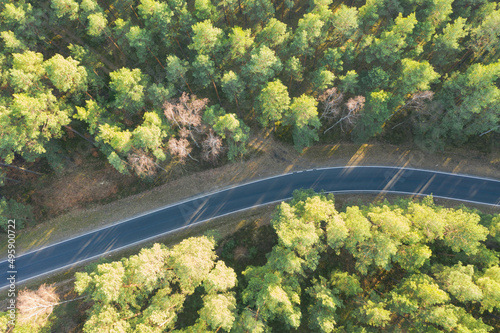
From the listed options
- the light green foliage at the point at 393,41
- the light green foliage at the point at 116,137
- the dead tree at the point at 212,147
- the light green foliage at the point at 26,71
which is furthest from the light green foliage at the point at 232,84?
the light green foliage at the point at 26,71

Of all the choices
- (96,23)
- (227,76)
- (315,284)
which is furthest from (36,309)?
(227,76)

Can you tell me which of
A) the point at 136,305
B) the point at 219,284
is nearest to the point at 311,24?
the point at 219,284

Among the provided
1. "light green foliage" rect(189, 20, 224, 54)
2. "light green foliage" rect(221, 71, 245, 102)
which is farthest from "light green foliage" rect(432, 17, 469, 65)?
"light green foliage" rect(189, 20, 224, 54)

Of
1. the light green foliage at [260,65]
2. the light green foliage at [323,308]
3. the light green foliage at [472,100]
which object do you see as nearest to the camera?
the light green foliage at [323,308]

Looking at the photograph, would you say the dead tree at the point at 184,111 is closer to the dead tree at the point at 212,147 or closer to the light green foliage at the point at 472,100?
the dead tree at the point at 212,147

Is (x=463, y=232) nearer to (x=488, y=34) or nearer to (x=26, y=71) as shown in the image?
(x=488, y=34)

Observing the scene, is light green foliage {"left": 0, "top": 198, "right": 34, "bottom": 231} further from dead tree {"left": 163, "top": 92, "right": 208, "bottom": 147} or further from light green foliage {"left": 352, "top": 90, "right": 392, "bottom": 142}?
light green foliage {"left": 352, "top": 90, "right": 392, "bottom": 142}
